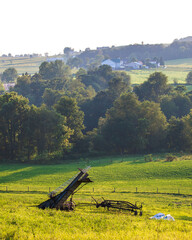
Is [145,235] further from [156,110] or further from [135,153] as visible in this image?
[156,110]

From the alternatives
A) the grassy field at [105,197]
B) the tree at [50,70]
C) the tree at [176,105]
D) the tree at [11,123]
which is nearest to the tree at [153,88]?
the tree at [176,105]

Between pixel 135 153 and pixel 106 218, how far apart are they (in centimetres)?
6276

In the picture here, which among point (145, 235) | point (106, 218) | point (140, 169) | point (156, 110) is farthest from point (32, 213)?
point (156, 110)

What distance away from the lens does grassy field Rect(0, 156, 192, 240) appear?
73.7 feet

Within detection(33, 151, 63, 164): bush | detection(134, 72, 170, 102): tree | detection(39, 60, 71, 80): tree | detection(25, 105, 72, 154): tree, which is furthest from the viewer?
detection(39, 60, 71, 80): tree

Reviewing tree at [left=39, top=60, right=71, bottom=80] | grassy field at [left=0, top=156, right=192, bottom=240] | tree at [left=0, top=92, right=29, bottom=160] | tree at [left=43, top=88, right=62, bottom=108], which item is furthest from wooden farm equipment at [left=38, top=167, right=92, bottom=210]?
tree at [left=39, top=60, right=71, bottom=80]

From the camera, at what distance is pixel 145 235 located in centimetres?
2242

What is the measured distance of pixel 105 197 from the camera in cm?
4138

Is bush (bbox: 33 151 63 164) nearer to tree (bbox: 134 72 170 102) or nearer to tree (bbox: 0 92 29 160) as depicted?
tree (bbox: 0 92 29 160)

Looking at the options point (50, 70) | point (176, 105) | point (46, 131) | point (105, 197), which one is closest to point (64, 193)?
point (105, 197)

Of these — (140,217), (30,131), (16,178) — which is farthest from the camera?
(30,131)

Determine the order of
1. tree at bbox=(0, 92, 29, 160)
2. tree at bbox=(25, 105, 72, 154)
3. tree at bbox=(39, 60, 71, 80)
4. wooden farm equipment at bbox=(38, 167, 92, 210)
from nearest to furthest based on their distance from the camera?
wooden farm equipment at bbox=(38, 167, 92, 210)
tree at bbox=(0, 92, 29, 160)
tree at bbox=(25, 105, 72, 154)
tree at bbox=(39, 60, 71, 80)

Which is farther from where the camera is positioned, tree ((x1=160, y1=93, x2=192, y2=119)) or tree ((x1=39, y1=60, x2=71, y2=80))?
tree ((x1=39, y1=60, x2=71, y2=80))

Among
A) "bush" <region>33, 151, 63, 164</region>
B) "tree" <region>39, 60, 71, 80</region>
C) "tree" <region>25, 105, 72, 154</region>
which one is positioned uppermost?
"tree" <region>39, 60, 71, 80</region>
